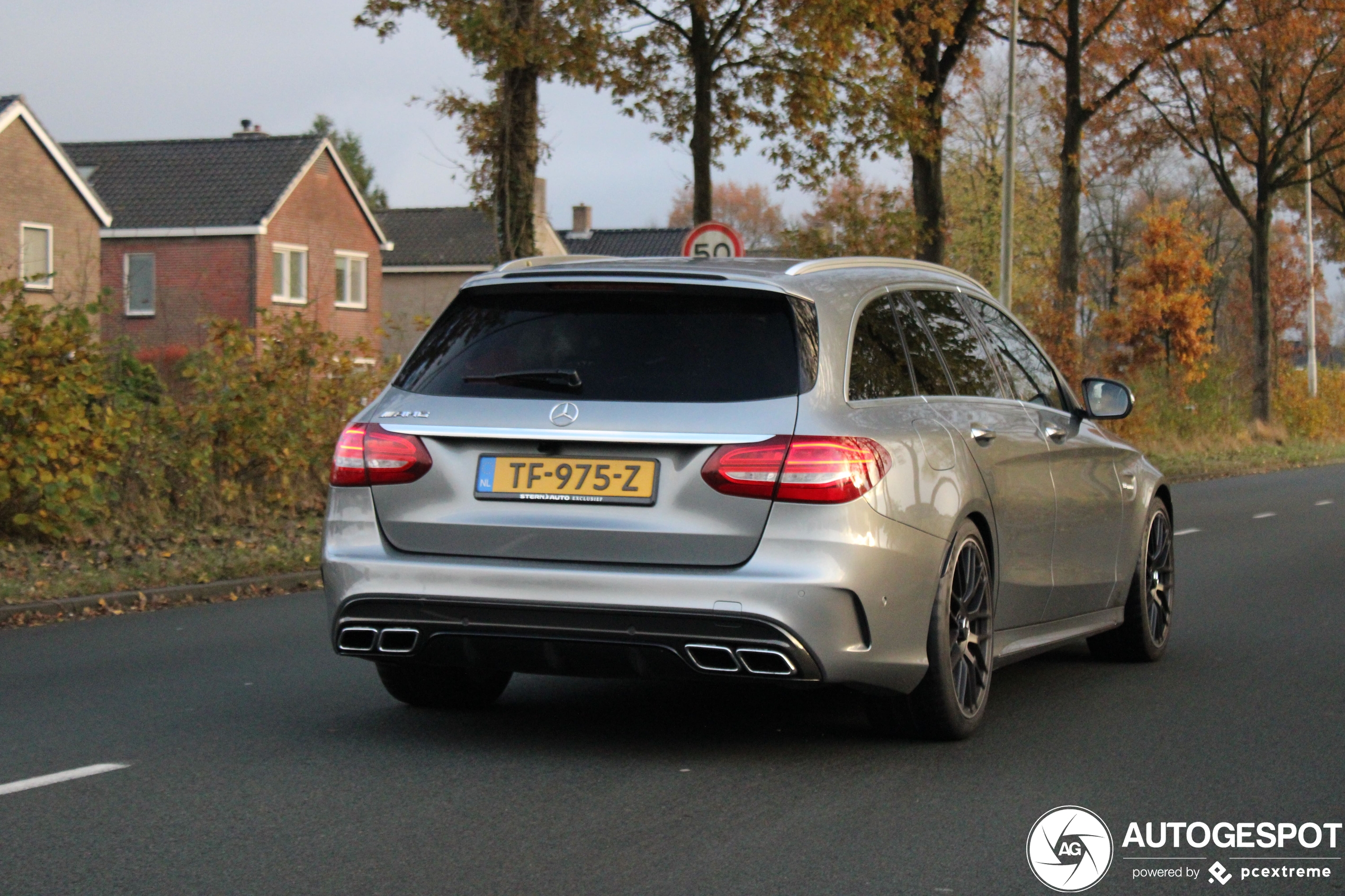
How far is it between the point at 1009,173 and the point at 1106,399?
67.5 feet

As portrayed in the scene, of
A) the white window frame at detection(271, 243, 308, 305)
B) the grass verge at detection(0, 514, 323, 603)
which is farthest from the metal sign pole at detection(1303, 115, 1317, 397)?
the grass verge at detection(0, 514, 323, 603)

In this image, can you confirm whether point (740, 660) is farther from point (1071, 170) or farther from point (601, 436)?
point (1071, 170)

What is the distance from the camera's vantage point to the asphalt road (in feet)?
14.5

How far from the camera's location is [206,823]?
15.9 ft

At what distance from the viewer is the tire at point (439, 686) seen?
21.5 ft

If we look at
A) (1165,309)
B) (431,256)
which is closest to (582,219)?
(431,256)

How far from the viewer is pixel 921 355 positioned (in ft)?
20.9

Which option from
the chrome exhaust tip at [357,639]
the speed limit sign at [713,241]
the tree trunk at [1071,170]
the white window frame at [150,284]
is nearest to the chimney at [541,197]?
the white window frame at [150,284]

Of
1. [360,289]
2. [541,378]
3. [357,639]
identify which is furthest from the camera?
[360,289]

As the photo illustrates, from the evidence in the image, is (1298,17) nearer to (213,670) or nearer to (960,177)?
(960,177)

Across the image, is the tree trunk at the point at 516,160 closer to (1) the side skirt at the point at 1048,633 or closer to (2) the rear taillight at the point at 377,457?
(1) the side skirt at the point at 1048,633

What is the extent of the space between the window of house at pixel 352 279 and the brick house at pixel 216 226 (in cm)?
12

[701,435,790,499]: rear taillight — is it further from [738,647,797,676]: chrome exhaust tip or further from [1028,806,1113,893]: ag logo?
[1028,806,1113,893]: ag logo

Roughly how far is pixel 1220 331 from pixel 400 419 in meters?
86.5
